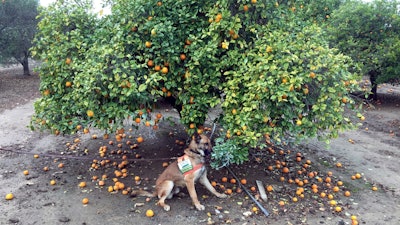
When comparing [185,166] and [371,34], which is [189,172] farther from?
[371,34]

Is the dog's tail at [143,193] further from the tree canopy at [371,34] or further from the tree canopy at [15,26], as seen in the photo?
the tree canopy at [15,26]

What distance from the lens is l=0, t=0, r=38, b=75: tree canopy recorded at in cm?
1625

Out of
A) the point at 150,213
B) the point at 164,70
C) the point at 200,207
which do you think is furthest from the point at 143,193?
the point at 164,70

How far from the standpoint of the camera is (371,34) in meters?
12.2

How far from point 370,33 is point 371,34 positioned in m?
0.06

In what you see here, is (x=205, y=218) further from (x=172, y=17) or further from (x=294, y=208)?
(x=172, y=17)

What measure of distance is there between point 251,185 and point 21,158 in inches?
202

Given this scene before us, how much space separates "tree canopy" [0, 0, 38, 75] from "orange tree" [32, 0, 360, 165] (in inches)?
522

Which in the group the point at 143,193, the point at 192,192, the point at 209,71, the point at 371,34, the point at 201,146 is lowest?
the point at 143,193

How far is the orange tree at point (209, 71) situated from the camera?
4438 mm

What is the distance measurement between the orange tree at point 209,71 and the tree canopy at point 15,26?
13.3m

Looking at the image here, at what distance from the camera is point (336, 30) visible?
12.4 meters

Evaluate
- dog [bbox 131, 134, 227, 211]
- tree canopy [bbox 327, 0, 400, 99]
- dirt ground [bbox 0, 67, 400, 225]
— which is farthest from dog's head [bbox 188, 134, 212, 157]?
tree canopy [bbox 327, 0, 400, 99]

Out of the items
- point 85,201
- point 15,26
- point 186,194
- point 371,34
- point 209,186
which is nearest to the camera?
point 85,201
